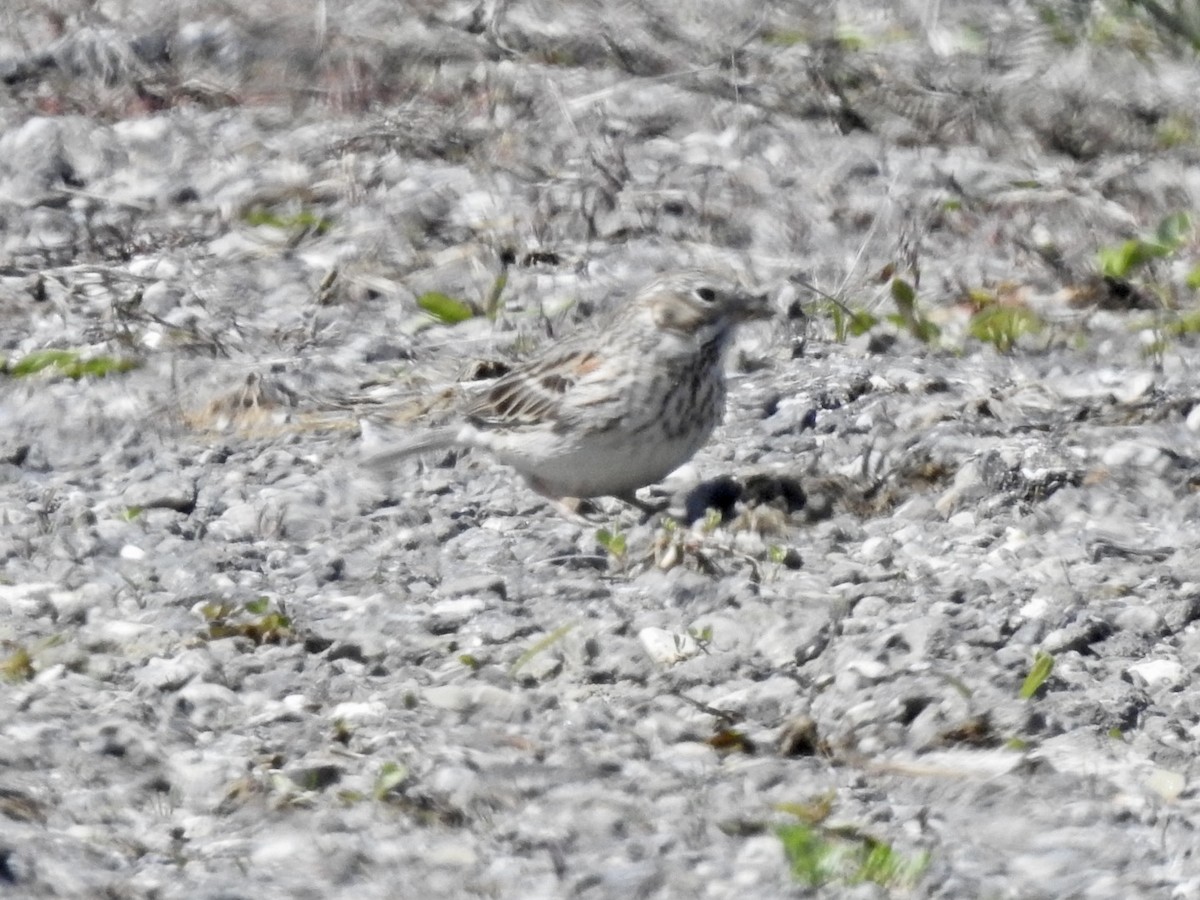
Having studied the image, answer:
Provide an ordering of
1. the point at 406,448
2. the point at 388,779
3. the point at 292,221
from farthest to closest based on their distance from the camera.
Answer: the point at 292,221, the point at 406,448, the point at 388,779

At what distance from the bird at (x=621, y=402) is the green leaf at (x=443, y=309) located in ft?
5.09

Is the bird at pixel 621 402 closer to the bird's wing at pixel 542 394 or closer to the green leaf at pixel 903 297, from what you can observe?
the bird's wing at pixel 542 394

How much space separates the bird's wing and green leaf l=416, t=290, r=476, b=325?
5.00ft

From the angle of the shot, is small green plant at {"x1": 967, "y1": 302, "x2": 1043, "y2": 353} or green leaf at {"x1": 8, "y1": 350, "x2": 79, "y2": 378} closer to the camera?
green leaf at {"x1": 8, "y1": 350, "x2": 79, "y2": 378}

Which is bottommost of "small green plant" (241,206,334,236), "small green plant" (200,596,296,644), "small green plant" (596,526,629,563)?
"small green plant" (241,206,334,236)

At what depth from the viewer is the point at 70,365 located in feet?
29.2

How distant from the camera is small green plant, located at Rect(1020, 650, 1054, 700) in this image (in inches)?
226

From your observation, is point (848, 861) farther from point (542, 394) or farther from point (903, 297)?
point (903, 297)

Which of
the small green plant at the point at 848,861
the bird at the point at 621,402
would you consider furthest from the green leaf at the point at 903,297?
the small green plant at the point at 848,861

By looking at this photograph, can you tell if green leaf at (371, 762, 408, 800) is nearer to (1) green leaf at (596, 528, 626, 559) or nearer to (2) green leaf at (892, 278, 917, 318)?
(1) green leaf at (596, 528, 626, 559)

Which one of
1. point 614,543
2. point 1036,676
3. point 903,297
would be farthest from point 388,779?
point 903,297

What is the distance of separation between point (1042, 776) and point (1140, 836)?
370 millimetres

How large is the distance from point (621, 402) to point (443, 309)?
2.19 m

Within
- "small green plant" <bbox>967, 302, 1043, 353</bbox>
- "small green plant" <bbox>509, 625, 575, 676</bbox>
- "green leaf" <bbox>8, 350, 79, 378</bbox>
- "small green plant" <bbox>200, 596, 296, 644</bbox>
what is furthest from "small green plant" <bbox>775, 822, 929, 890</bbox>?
"green leaf" <bbox>8, 350, 79, 378</bbox>
